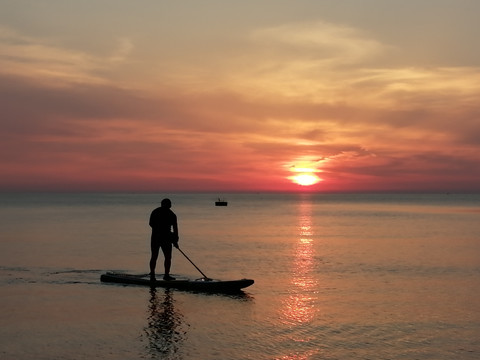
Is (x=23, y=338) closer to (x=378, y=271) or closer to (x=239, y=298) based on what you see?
(x=239, y=298)

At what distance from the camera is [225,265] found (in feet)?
97.8

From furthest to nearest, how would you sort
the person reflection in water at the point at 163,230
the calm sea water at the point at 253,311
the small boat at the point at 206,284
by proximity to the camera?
the person reflection in water at the point at 163,230 < the small boat at the point at 206,284 < the calm sea water at the point at 253,311

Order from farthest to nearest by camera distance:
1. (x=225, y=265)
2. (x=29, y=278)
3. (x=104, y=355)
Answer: (x=225, y=265), (x=29, y=278), (x=104, y=355)

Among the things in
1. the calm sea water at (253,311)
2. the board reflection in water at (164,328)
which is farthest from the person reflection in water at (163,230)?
the board reflection in water at (164,328)

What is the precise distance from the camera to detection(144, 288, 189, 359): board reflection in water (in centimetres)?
1241

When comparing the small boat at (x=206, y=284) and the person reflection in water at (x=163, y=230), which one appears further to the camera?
the person reflection in water at (x=163, y=230)

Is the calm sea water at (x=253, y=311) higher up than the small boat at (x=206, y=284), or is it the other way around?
the small boat at (x=206, y=284)

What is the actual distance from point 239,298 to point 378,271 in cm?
1041

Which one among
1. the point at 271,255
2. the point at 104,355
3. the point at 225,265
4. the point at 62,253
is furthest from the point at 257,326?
the point at 62,253

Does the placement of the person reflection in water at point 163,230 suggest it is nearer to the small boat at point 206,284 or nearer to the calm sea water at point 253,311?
the small boat at point 206,284

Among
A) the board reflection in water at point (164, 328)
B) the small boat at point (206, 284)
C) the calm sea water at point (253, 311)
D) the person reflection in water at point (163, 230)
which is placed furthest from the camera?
the person reflection in water at point (163, 230)

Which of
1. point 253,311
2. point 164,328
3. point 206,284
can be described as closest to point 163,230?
point 206,284

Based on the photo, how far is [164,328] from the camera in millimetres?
14477

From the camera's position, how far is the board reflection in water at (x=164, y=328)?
1241 centimetres
